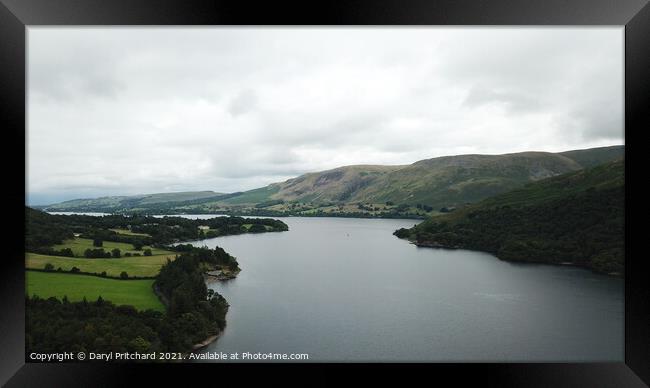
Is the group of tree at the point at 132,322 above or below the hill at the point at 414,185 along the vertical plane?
below

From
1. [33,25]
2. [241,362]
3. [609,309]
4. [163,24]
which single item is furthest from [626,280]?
[609,309]

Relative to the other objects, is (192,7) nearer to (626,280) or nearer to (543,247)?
(626,280)

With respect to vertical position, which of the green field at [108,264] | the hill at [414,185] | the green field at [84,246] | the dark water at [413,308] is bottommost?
the dark water at [413,308]

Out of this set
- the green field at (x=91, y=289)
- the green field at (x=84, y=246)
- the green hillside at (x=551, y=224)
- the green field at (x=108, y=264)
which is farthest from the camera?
the green hillside at (x=551, y=224)

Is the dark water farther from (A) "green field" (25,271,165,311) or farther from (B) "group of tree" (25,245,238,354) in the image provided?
(A) "green field" (25,271,165,311)

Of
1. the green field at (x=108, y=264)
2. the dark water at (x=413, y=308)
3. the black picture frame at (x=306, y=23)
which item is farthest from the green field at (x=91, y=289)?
the black picture frame at (x=306, y=23)

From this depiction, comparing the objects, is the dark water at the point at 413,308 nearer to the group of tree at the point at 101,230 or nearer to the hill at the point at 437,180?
the group of tree at the point at 101,230
